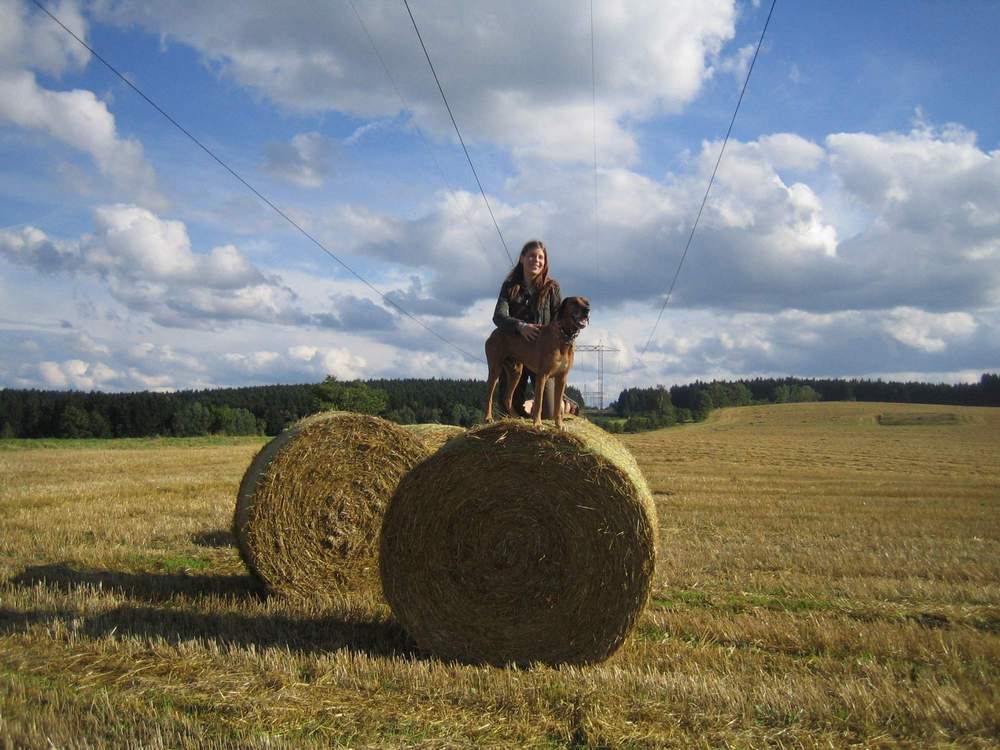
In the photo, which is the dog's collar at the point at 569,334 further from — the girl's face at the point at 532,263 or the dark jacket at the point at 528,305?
the girl's face at the point at 532,263

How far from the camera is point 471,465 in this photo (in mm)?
5117

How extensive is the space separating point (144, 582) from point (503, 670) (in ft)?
12.4

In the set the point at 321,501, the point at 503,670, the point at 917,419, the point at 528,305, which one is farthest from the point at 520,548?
the point at 917,419

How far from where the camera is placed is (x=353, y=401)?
160 ft

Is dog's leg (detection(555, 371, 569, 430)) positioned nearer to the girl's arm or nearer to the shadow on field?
the girl's arm

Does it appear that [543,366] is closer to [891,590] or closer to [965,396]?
[891,590]

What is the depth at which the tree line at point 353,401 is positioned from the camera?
66.9m

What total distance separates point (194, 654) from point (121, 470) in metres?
18.8

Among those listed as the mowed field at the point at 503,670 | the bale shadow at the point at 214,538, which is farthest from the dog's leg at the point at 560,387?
the bale shadow at the point at 214,538

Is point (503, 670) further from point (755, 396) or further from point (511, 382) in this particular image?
point (755, 396)

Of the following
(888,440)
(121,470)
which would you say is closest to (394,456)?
(121,470)

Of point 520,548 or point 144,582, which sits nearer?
point 520,548

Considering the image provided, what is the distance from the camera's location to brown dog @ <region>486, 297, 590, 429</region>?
5242 millimetres

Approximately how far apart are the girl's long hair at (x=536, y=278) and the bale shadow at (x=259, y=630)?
282 cm
